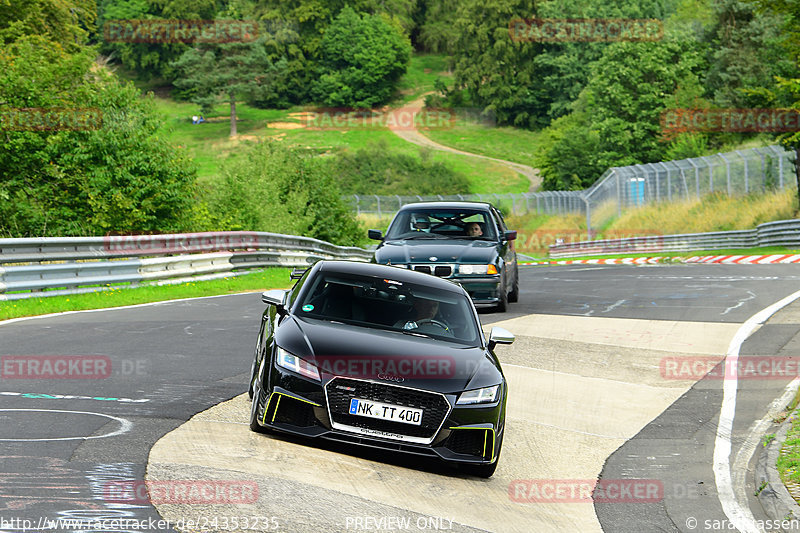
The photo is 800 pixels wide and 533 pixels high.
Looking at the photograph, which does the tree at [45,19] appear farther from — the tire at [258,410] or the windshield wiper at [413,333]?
the tire at [258,410]

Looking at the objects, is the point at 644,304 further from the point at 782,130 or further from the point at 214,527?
the point at 782,130

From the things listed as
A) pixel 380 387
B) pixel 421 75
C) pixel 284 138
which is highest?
pixel 380 387

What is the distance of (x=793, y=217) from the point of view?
131ft

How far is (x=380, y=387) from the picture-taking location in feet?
23.5

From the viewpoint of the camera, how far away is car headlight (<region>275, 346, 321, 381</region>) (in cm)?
722

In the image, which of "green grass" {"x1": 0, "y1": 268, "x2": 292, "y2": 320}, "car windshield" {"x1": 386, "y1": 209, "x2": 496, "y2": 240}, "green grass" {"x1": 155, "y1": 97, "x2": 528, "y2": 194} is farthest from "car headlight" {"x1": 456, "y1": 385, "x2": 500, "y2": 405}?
"green grass" {"x1": 155, "y1": 97, "x2": 528, "y2": 194}

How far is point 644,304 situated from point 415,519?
13.9 m

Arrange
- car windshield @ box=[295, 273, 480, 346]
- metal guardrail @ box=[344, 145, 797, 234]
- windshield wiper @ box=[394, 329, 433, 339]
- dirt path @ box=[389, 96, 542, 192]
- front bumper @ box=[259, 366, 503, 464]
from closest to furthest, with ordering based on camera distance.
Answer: front bumper @ box=[259, 366, 503, 464] < windshield wiper @ box=[394, 329, 433, 339] < car windshield @ box=[295, 273, 480, 346] < metal guardrail @ box=[344, 145, 797, 234] < dirt path @ box=[389, 96, 542, 192]

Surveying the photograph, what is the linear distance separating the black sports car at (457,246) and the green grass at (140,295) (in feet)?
15.1

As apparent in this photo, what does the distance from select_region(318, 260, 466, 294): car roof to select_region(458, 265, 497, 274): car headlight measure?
24.7ft

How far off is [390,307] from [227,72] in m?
124

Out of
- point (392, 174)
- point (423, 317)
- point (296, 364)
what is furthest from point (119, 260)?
point (392, 174)

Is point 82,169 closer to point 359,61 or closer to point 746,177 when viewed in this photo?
point 746,177

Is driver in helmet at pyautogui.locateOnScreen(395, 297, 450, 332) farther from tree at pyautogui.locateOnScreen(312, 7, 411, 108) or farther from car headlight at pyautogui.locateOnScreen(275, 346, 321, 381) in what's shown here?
tree at pyautogui.locateOnScreen(312, 7, 411, 108)
